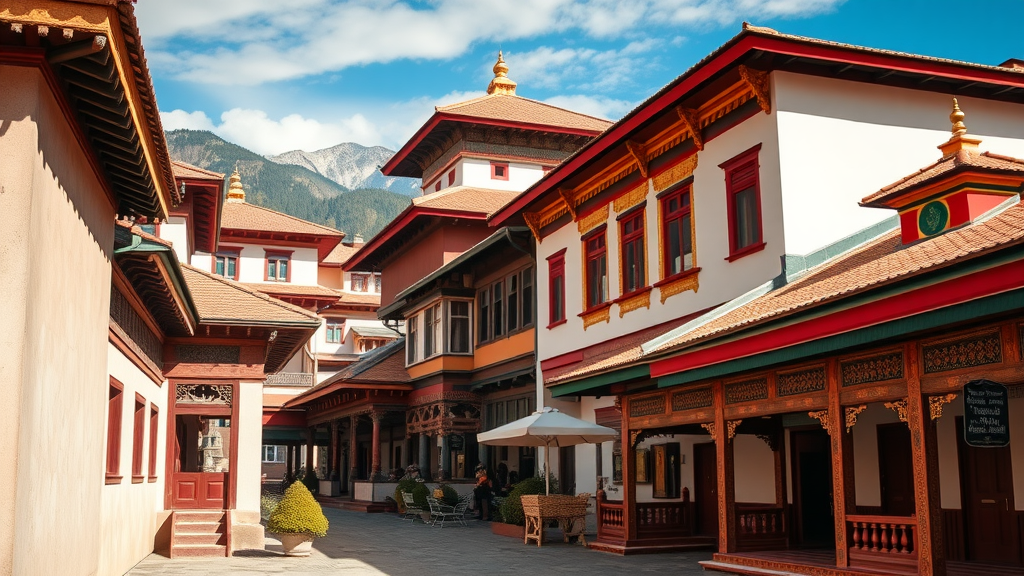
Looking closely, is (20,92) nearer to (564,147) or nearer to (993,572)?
(993,572)

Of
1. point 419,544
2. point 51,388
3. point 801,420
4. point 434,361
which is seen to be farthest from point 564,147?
point 51,388

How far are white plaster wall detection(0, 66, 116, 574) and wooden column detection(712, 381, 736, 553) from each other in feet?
26.3

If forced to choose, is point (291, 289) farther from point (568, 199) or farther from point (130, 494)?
point (130, 494)

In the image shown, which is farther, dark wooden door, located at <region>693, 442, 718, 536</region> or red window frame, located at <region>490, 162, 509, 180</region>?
red window frame, located at <region>490, 162, 509, 180</region>

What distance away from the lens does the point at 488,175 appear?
37219 mm

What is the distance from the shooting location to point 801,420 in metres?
15.8

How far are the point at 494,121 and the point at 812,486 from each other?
22915mm

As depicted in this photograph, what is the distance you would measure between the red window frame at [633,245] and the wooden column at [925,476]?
378 inches

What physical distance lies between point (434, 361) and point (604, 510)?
45.2 ft

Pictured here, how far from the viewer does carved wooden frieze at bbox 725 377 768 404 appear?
13297 millimetres

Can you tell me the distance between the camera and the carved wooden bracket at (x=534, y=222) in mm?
25172

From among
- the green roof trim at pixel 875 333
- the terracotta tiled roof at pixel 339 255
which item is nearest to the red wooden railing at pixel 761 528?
the green roof trim at pixel 875 333

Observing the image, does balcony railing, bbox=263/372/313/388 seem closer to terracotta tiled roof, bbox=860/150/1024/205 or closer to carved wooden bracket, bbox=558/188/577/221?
carved wooden bracket, bbox=558/188/577/221

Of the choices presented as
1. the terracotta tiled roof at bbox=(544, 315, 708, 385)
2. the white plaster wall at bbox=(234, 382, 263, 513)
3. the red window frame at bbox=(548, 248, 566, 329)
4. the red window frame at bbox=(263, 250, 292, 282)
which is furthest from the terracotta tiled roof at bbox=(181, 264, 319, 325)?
the red window frame at bbox=(263, 250, 292, 282)
